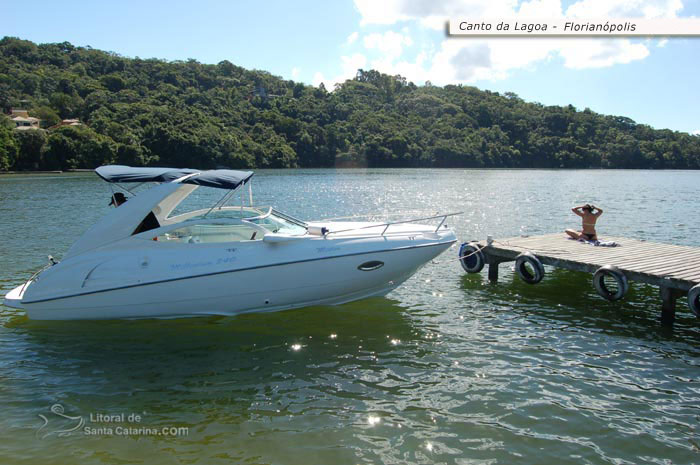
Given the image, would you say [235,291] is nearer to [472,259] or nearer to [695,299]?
[472,259]

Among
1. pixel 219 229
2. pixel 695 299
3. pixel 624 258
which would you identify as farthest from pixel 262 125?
pixel 695 299

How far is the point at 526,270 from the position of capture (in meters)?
13.7

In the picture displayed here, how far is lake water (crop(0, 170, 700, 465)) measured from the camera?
6.41 m

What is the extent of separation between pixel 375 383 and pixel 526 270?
723 cm

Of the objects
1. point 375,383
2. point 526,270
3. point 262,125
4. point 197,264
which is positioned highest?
point 262,125

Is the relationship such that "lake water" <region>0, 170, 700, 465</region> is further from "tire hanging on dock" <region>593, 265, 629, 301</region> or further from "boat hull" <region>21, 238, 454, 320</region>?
"boat hull" <region>21, 238, 454, 320</region>

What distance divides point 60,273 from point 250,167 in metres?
102

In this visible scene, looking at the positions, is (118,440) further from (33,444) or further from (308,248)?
(308,248)

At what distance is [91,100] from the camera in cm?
10350

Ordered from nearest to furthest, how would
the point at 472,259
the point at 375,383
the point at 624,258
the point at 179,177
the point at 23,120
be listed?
the point at 375,383 < the point at 179,177 < the point at 624,258 < the point at 472,259 < the point at 23,120

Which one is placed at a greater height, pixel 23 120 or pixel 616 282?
pixel 23 120

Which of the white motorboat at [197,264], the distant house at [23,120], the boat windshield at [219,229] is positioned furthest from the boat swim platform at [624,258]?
the distant house at [23,120]

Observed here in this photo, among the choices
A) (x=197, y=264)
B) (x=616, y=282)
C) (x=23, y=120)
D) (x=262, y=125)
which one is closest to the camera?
(x=197, y=264)

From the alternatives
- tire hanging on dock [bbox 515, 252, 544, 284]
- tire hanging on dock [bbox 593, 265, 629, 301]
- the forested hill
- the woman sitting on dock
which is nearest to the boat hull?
tire hanging on dock [bbox 515, 252, 544, 284]
